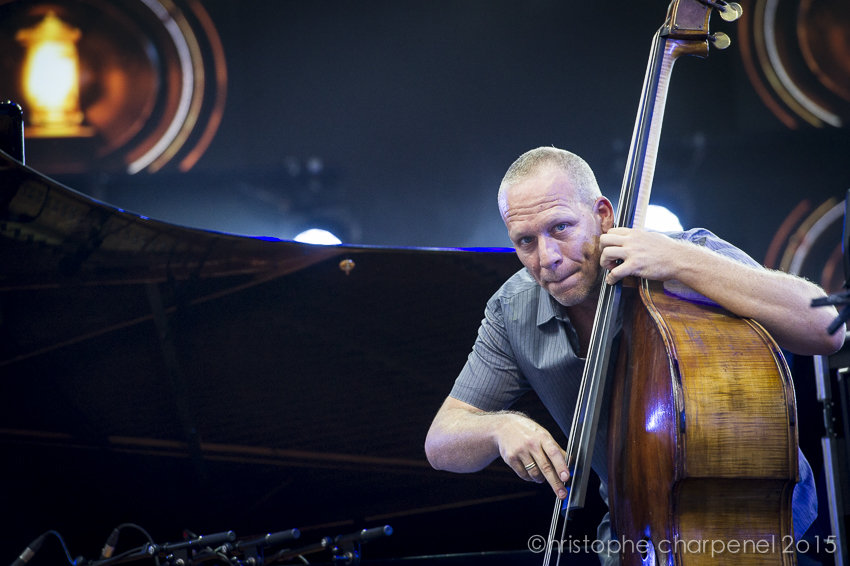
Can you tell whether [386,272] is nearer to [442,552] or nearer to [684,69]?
[442,552]

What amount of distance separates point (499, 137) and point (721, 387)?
4.73 metres

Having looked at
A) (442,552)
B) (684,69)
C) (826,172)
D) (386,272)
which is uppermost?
(684,69)

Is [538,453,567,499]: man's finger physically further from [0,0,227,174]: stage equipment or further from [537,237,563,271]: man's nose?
[0,0,227,174]: stage equipment

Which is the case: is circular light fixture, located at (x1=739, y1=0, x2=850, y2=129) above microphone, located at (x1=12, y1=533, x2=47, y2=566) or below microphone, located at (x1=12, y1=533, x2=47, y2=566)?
above

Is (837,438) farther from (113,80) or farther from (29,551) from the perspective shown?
(113,80)

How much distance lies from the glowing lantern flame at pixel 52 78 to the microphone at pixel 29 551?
163 inches

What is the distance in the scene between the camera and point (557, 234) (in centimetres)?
181

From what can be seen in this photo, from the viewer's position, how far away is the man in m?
1.53

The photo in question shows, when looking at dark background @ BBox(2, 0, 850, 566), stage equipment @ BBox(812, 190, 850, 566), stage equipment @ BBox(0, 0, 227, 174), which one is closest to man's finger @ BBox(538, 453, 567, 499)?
stage equipment @ BBox(812, 190, 850, 566)

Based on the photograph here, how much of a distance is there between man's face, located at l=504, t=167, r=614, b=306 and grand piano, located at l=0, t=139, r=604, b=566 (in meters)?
0.75

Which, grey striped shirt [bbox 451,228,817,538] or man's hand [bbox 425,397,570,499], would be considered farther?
grey striped shirt [bbox 451,228,817,538]

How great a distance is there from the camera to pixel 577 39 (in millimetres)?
5984

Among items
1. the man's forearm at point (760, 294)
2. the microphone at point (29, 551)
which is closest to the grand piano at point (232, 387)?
the microphone at point (29, 551)

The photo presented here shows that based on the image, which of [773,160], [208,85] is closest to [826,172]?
[773,160]
